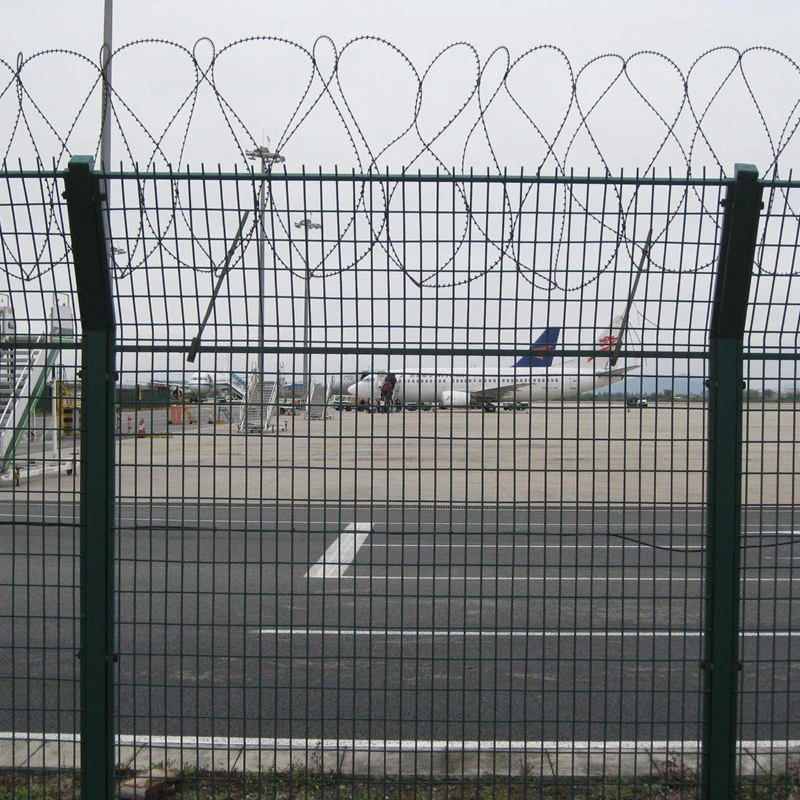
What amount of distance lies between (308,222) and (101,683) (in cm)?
210

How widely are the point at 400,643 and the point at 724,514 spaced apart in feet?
8.99

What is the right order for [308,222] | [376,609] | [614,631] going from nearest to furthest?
[308,222], [614,631], [376,609]

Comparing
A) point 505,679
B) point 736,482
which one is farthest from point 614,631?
point 736,482

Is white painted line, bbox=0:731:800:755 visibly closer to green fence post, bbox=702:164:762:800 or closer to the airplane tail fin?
green fence post, bbox=702:164:762:800

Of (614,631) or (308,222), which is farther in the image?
(614,631)

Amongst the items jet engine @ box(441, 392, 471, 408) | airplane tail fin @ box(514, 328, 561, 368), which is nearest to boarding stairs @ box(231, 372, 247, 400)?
jet engine @ box(441, 392, 471, 408)

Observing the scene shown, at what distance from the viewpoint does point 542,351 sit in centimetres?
355

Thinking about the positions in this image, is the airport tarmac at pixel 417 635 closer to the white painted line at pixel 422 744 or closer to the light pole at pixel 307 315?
the white painted line at pixel 422 744

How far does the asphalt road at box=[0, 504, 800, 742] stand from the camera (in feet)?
11.9

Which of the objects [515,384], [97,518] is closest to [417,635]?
[515,384]

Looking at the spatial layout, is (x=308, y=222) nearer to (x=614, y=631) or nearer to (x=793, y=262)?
(x=793, y=262)

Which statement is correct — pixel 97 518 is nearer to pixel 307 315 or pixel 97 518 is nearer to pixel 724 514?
pixel 307 315

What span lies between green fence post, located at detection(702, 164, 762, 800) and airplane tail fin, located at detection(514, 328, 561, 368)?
2.19 ft

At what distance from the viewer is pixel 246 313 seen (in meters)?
3.54
